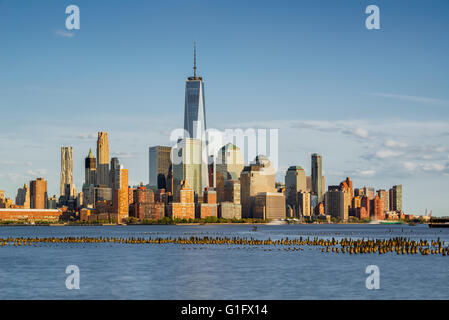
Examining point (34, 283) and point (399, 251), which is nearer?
point (34, 283)

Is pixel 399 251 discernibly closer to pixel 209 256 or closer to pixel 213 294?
pixel 209 256

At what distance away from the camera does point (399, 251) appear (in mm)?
125000

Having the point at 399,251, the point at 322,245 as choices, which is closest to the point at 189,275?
the point at 399,251

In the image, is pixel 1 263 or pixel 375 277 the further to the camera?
pixel 1 263

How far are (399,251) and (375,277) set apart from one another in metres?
46.3

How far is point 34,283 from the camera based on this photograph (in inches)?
3088

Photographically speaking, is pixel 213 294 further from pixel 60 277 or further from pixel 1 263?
pixel 1 263
